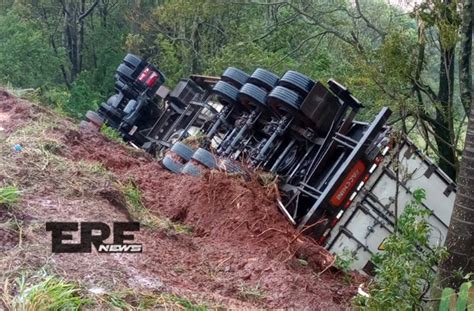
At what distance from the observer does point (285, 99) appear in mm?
7273

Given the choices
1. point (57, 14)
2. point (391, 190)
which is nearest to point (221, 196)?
point (391, 190)

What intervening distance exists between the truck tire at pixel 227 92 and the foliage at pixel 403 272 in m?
4.56

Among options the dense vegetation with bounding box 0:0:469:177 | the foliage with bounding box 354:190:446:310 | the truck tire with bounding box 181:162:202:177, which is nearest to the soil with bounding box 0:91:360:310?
the truck tire with bounding box 181:162:202:177

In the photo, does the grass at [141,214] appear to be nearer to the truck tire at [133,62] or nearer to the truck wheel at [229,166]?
the truck wheel at [229,166]

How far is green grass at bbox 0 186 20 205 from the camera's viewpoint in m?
4.26

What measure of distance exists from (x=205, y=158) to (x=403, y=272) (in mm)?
4101

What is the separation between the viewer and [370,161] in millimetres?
6586

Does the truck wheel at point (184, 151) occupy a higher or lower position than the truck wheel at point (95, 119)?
higher

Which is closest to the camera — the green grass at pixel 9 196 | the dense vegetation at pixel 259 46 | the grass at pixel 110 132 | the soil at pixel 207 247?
the soil at pixel 207 247

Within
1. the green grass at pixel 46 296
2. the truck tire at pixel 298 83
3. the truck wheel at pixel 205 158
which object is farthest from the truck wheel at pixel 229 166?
the green grass at pixel 46 296

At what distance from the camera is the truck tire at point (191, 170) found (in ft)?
24.6

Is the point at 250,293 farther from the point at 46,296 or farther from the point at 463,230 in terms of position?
the point at 46,296

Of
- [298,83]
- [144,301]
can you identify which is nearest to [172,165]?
[298,83]

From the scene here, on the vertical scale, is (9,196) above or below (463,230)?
below
